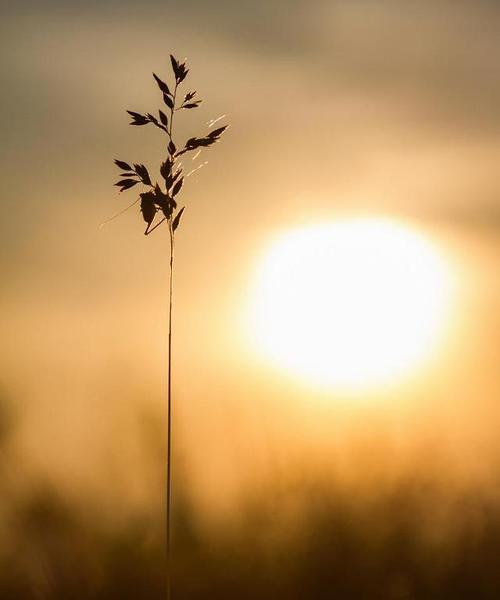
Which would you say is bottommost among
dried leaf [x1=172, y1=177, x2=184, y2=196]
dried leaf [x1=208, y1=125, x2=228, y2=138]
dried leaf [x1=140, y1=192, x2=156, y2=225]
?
dried leaf [x1=140, y1=192, x2=156, y2=225]

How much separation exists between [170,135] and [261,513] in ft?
8.50

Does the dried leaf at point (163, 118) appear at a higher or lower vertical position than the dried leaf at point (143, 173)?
higher

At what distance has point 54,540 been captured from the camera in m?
5.11

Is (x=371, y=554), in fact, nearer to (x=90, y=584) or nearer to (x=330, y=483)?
(x=330, y=483)

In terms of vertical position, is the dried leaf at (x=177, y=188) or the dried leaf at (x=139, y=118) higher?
the dried leaf at (x=139, y=118)

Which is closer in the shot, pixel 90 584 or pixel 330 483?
pixel 90 584

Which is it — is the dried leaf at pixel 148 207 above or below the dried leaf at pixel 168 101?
below

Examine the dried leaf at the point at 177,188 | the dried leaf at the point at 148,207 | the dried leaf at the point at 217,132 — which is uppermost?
the dried leaf at the point at 217,132

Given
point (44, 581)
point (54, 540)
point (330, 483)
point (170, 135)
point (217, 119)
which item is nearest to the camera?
point (170, 135)

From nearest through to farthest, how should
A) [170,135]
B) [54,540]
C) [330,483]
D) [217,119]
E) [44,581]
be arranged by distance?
[170,135] → [217,119] → [44,581] → [54,540] → [330,483]

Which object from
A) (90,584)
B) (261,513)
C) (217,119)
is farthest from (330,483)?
(217,119)

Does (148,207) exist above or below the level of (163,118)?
below

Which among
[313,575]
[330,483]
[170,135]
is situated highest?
[170,135]

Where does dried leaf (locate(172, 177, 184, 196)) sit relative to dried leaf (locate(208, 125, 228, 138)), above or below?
below
